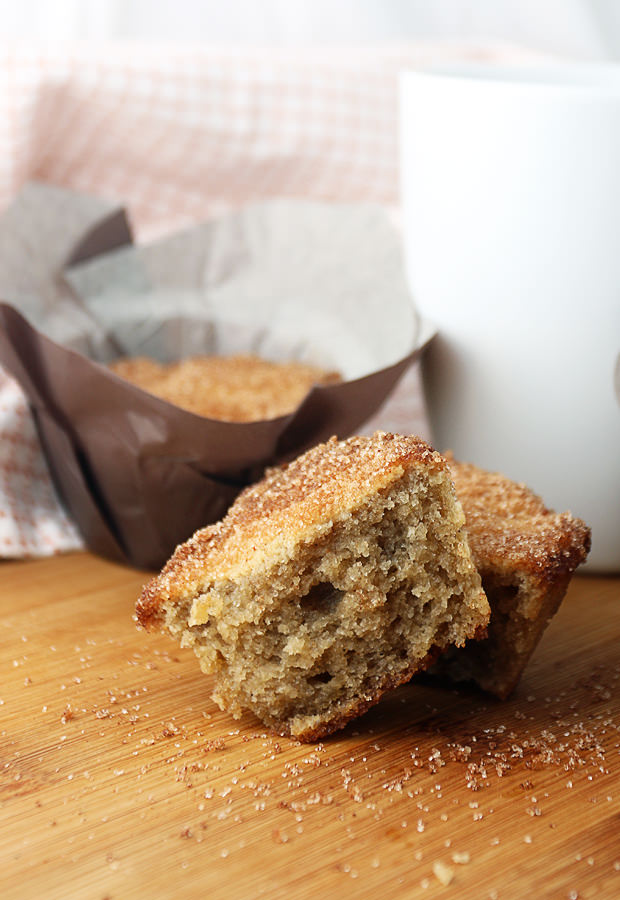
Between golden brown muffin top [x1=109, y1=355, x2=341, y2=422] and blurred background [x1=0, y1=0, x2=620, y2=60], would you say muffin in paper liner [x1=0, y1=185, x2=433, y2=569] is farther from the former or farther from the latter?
blurred background [x1=0, y1=0, x2=620, y2=60]

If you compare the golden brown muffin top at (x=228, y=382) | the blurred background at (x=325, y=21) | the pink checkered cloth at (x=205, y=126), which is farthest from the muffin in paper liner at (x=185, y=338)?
the blurred background at (x=325, y=21)

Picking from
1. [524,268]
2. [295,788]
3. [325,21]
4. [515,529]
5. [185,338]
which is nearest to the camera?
[295,788]

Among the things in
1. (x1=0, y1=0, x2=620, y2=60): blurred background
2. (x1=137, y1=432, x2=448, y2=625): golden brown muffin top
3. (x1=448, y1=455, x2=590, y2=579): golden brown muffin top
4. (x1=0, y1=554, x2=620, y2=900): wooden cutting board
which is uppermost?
(x1=0, y1=0, x2=620, y2=60): blurred background

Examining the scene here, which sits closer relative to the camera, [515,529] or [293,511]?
[293,511]

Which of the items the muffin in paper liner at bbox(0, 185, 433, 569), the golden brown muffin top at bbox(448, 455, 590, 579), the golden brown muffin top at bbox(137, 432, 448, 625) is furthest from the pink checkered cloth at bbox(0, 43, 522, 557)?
the golden brown muffin top at bbox(137, 432, 448, 625)

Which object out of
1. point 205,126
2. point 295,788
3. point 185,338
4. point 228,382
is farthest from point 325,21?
point 295,788

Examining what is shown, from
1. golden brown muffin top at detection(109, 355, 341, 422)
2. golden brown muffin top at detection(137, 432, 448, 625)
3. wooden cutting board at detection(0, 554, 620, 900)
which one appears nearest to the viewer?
wooden cutting board at detection(0, 554, 620, 900)

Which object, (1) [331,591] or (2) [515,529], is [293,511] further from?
(2) [515,529]

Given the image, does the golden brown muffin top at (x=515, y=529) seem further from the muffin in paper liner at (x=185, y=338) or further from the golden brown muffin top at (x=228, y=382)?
the golden brown muffin top at (x=228, y=382)
